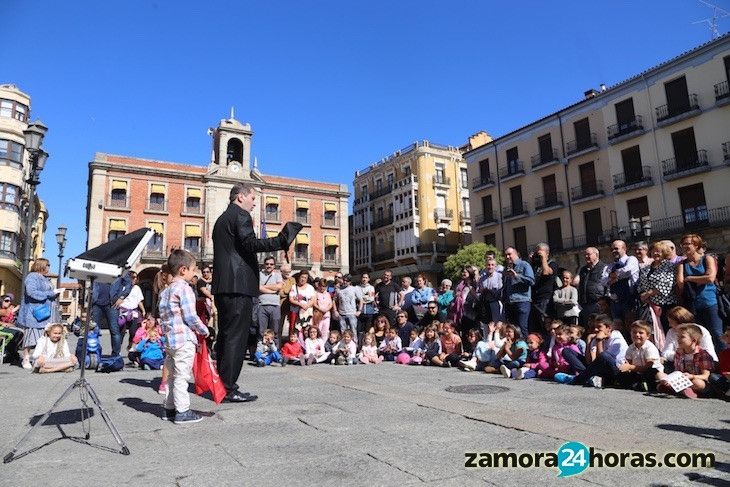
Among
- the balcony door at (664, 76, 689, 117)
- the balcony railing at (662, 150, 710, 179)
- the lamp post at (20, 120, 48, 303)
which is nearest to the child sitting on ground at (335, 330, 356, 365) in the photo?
the lamp post at (20, 120, 48, 303)

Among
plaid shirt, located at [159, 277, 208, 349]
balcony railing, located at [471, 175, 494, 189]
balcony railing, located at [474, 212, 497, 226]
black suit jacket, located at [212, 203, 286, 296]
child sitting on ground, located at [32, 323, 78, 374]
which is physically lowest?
child sitting on ground, located at [32, 323, 78, 374]

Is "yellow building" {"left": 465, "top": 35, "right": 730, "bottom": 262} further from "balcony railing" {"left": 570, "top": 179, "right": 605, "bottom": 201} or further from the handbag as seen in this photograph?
the handbag

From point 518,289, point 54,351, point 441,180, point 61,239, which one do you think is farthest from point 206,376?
point 441,180

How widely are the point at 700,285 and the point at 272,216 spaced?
42944 mm

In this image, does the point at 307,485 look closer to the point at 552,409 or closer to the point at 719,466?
the point at 719,466

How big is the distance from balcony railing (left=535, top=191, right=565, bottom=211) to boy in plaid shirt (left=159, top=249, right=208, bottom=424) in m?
33.9

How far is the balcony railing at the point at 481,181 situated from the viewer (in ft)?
132

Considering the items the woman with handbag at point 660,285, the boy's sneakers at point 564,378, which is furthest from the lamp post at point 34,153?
the woman with handbag at point 660,285

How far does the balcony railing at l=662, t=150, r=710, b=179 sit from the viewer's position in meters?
27.0

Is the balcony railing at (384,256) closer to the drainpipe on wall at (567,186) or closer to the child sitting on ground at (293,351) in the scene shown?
the drainpipe on wall at (567,186)

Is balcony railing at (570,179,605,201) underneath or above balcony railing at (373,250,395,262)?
above

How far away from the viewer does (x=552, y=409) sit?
4379mm

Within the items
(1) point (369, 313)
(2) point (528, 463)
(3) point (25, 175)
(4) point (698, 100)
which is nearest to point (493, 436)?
(2) point (528, 463)

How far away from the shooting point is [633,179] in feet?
100
